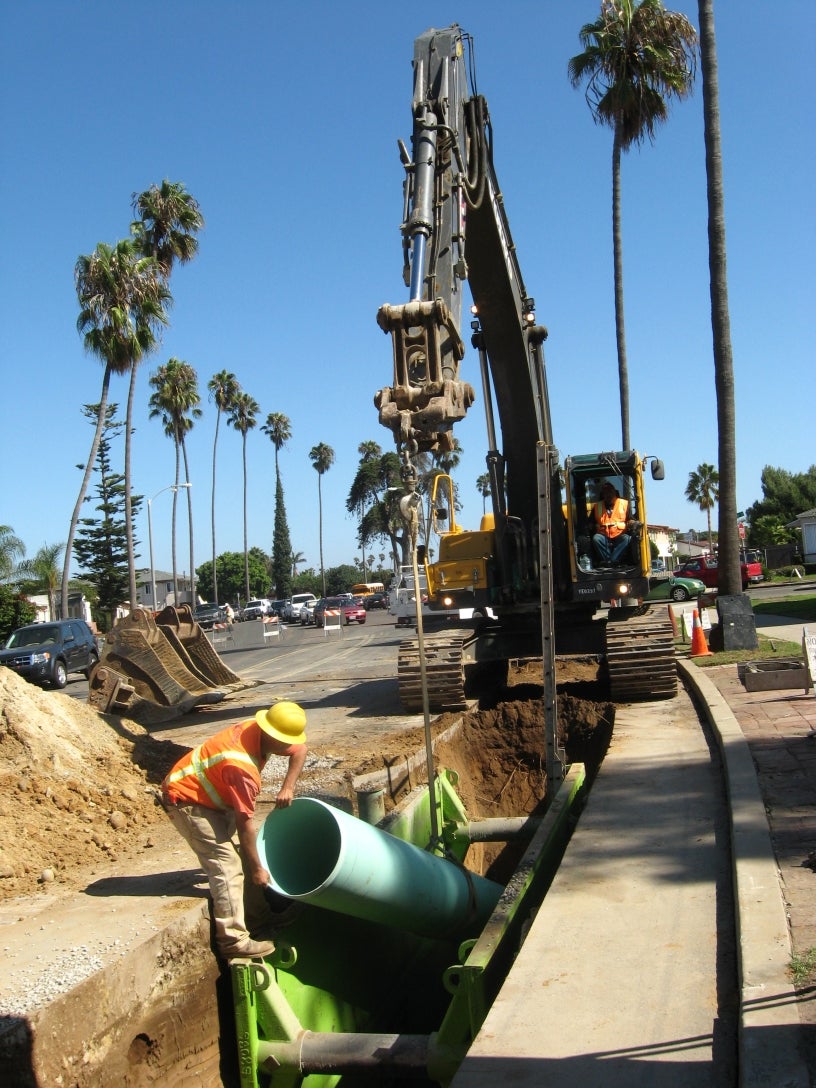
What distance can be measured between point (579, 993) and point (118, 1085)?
2162 mm

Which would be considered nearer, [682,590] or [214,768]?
[214,768]

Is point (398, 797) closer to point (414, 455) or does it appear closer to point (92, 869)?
point (92, 869)

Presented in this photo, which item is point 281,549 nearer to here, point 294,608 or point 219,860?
point 294,608

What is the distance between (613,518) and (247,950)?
25.0ft

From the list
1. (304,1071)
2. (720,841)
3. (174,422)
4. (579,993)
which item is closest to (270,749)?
(304,1071)

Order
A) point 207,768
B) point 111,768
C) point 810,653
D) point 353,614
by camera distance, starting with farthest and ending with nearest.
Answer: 1. point 353,614
2. point 810,653
3. point 111,768
4. point 207,768

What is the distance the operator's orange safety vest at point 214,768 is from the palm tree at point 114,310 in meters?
27.5

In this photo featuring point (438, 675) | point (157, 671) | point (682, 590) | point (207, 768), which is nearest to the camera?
point (207, 768)

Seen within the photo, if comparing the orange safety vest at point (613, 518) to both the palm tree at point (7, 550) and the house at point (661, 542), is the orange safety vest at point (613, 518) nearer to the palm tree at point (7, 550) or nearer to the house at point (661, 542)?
the house at point (661, 542)

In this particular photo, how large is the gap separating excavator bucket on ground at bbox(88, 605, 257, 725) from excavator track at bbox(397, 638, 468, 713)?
12.1ft

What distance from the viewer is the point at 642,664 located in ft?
36.2

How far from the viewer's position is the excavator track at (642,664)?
1102 cm

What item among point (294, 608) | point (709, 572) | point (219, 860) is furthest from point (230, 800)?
point (294, 608)

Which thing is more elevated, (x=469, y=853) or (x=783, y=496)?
(x=783, y=496)
